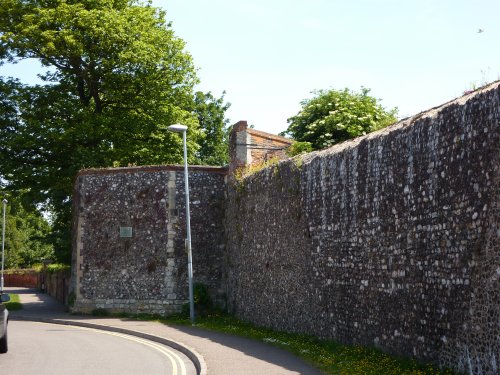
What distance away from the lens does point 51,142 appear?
32.0 meters

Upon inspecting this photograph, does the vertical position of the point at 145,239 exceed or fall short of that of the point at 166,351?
it exceeds it

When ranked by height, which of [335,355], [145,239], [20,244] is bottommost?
[335,355]

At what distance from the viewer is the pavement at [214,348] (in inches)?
468

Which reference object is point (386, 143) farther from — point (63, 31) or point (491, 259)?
point (63, 31)

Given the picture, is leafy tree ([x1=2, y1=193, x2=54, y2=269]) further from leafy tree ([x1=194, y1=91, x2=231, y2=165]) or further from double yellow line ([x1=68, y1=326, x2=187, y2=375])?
double yellow line ([x1=68, y1=326, x2=187, y2=375])

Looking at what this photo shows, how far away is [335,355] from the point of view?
42.4 ft

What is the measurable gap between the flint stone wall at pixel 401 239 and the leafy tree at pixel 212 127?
28046 mm

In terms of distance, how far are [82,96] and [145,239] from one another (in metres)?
12.5

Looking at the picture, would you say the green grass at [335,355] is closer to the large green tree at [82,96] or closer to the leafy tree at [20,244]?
the large green tree at [82,96]

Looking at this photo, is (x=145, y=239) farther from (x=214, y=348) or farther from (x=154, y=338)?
(x=214, y=348)

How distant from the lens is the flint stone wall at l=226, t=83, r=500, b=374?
9.41 metres

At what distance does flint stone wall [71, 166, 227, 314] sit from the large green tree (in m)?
6.53

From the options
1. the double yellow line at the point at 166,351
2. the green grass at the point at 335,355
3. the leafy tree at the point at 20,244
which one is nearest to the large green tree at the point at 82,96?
the double yellow line at the point at 166,351

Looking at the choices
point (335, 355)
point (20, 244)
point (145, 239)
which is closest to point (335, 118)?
point (145, 239)
